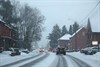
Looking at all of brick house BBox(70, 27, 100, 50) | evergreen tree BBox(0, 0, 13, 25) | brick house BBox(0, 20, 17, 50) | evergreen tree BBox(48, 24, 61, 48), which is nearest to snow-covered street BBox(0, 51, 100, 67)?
brick house BBox(0, 20, 17, 50)

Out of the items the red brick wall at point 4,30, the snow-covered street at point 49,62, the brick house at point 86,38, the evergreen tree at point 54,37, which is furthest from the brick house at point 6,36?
the evergreen tree at point 54,37

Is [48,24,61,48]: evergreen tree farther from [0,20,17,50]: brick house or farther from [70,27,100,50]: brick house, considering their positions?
[0,20,17,50]: brick house

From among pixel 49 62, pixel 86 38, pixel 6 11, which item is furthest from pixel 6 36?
pixel 49 62

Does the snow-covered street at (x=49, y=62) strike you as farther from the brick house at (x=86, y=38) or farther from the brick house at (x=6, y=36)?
the brick house at (x=86, y=38)

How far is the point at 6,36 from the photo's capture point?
79.0 meters

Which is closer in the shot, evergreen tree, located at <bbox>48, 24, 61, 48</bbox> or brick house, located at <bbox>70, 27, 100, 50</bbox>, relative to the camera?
brick house, located at <bbox>70, 27, 100, 50</bbox>

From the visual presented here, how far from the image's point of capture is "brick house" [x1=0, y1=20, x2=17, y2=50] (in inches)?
2882

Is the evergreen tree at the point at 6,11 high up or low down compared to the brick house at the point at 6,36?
up

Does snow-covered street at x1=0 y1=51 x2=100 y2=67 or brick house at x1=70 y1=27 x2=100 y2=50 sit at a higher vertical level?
brick house at x1=70 y1=27 x2=100 y2=50

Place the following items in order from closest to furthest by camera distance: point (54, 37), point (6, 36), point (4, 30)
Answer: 1. point (4, 30)
2. point (6, 36)
3. point (54, 37)

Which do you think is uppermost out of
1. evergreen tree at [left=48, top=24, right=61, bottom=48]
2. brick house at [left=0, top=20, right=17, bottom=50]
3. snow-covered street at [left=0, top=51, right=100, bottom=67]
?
evergreen tree at [left=48, top=24, right=61, bottom=48]

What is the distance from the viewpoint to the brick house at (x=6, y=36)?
73.2 metres

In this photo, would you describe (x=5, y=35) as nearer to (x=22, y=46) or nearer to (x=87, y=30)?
(x=22, y=46)

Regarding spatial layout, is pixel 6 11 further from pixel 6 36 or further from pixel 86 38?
pixel 86 38
